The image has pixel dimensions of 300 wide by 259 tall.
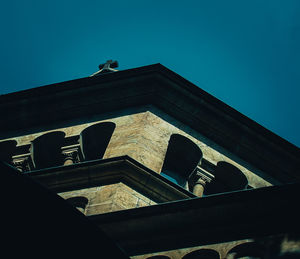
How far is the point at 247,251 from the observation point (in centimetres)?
959

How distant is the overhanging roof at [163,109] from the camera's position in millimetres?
18562

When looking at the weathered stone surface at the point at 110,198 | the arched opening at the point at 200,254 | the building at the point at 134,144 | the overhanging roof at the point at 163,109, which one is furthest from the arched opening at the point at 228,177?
the arched opening at the point at 200,254

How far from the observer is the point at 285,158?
739 inches

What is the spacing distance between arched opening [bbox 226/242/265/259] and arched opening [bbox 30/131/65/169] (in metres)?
9.68

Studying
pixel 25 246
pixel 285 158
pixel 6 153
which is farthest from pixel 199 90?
pixel 25 246

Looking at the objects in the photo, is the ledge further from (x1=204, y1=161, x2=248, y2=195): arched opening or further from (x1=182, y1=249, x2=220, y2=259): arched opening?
(x1=204, y1=161, x2=248, y2=195): arched opening

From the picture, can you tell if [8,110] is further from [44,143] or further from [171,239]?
[171,239]

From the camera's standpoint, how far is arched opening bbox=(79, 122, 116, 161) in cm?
1809

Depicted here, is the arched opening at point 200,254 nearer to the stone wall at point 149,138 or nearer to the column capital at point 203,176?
the stone wall at point 149,138

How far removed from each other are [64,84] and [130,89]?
2.28m

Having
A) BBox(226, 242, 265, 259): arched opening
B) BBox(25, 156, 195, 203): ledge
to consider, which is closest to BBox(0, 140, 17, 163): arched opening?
BBox(25, 156, 195, 203): ledge

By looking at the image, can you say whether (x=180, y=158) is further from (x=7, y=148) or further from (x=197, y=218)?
Result: (x=197, y=218)

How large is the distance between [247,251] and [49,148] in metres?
10.3

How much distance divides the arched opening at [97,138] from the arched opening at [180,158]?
72.4 inches
